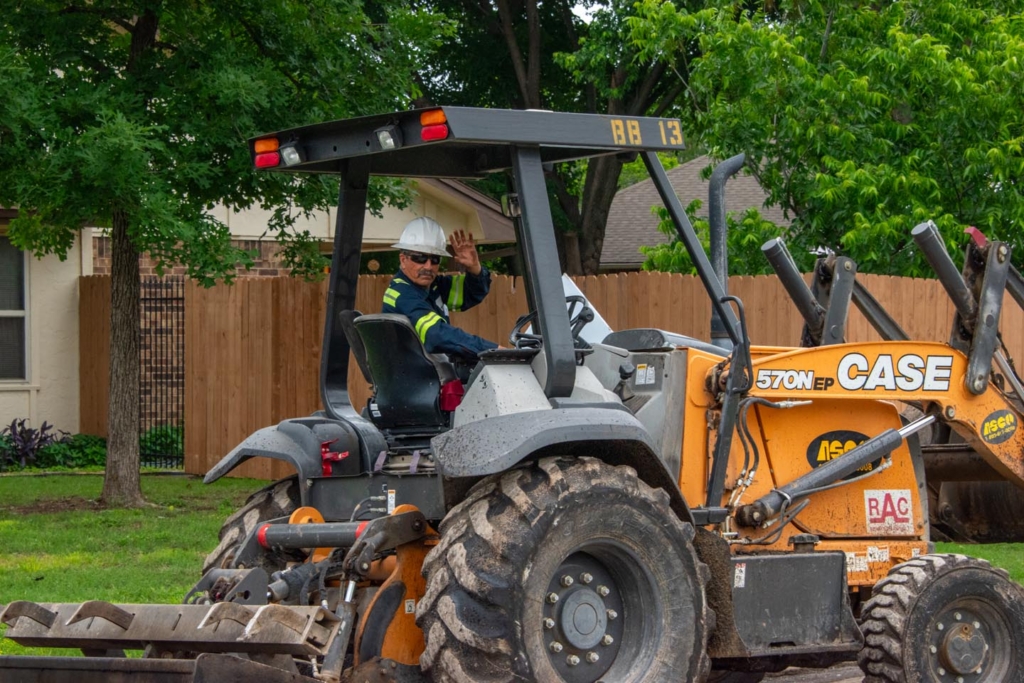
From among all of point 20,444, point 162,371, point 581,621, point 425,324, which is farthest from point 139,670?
point 162,371

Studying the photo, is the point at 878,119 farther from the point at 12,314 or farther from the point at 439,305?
the point at 12,314

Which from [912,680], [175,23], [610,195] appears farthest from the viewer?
[610,195]

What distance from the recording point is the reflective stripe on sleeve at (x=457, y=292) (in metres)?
7.18

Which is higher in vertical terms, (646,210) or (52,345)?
(646,210)

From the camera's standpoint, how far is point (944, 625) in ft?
22.2

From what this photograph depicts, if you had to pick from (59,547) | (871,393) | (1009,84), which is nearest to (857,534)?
(871,393)

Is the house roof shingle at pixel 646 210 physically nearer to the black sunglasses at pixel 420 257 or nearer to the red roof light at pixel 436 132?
the black sunglasses at pixel 420 257

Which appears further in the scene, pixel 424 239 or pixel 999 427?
pixel 999 427

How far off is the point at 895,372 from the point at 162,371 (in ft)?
51.5

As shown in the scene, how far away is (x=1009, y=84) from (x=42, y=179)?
975 cm

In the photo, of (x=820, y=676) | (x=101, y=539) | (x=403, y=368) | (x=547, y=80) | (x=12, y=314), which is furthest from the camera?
(x=547, y=80)

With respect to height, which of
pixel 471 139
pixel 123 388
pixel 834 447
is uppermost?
pixel 471 139

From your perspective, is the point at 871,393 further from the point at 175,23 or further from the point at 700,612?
the point at 175,23

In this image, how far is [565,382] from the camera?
19.6 ft
